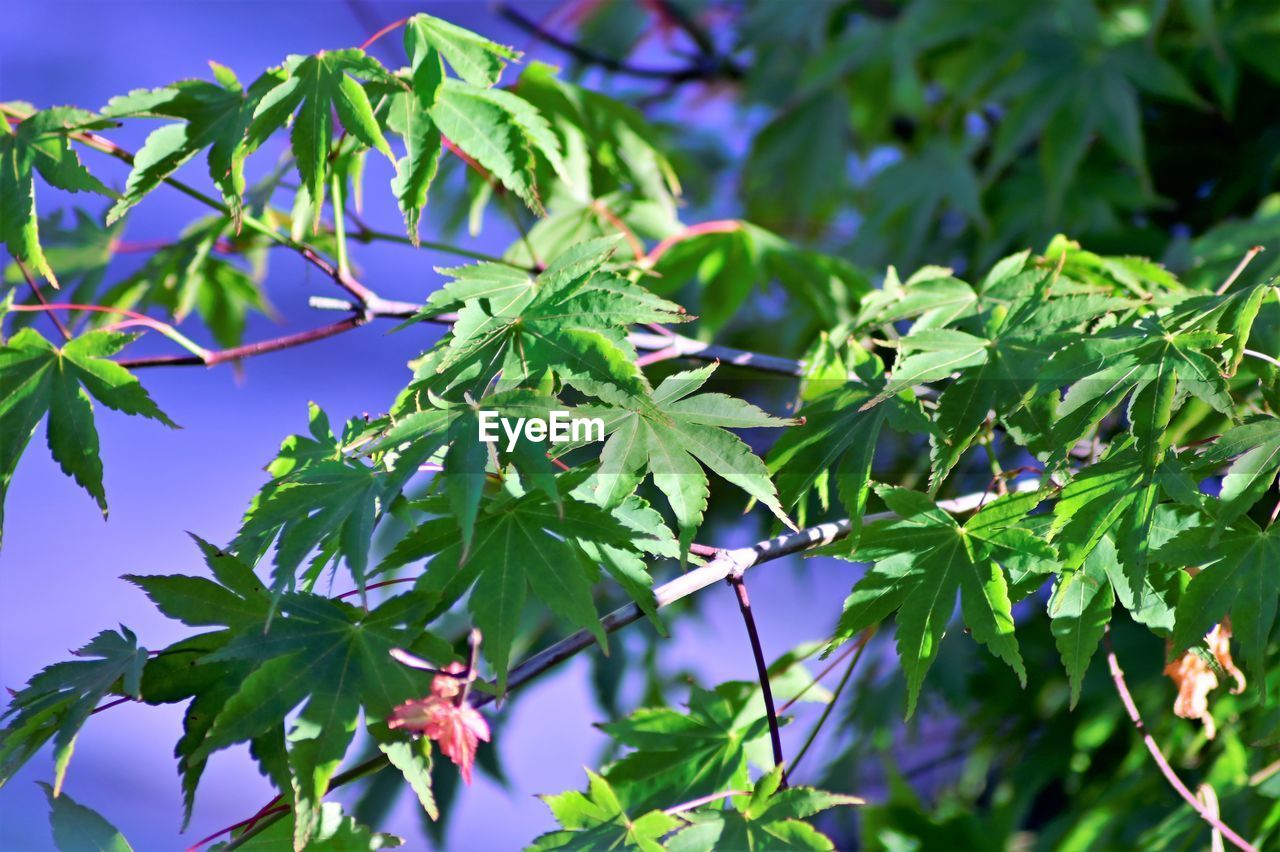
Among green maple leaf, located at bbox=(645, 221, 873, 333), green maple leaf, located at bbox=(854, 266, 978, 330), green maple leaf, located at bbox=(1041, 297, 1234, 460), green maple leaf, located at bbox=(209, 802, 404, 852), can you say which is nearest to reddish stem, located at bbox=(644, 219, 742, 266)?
green maple leaf, located at bbox=(645, 221, 873, 333)

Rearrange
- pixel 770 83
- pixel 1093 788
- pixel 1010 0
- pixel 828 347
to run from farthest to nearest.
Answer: pixel 770 83 → pixel 1010 0 → pixel 1093 788 → pixel 828 347

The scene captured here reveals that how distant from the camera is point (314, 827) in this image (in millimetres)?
601

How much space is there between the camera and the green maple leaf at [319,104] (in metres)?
0.72

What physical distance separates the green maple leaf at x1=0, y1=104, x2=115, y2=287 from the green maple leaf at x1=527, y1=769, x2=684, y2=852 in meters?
0.50

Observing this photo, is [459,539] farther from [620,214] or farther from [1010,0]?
[1010,0]

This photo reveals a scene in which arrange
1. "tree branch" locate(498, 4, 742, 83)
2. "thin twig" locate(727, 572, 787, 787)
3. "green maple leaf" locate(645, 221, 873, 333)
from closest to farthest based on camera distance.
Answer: "thin twig" locate(727, 572, 787, 787), "green maple leaf" locate(645, 221, 873, 333), "tree branch" locate(498, 4, 742, 83)

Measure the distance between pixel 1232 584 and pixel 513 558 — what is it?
1.33 ft

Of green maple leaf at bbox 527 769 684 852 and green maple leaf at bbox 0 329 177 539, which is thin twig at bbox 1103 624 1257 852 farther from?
green maple leaf at bbox 0 329 177 539

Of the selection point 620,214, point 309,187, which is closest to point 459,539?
point 309,187

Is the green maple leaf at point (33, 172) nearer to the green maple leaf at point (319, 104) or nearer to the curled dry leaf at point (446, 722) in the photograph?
the green maple leaf at point (319, 104)

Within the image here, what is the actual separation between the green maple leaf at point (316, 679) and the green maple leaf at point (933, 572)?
0.84ft

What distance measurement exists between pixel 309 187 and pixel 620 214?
468 mm

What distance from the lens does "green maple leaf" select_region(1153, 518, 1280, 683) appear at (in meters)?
0.61

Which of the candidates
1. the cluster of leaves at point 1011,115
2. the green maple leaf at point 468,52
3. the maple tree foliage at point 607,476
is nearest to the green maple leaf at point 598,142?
the maple tree foliage at point 607,476
